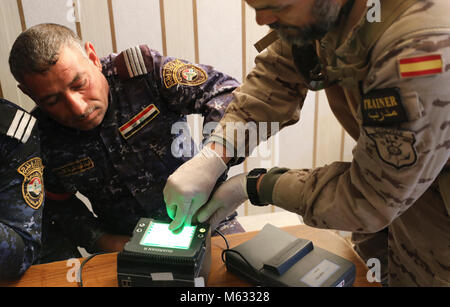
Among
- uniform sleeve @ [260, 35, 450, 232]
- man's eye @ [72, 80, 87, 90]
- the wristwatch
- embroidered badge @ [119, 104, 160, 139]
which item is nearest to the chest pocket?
embroidered badge @ [119, 104, 160, 139]

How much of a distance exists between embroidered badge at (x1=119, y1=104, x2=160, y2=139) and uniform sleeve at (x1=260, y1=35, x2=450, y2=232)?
73cm

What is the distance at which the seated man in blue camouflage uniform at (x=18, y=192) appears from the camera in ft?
3.42

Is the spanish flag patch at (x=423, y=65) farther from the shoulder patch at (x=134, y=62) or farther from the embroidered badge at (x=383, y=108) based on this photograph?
the shoulder patch at (x=134, y=62)

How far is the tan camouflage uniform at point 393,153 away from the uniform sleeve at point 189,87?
1.10 ft

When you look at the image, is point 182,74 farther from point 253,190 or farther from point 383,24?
point 383,24

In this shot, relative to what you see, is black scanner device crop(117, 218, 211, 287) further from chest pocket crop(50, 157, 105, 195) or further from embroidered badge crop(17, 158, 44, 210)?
chest pocket crop(50, 157, 105, 195)

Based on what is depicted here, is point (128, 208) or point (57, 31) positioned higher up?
point (57, 31)

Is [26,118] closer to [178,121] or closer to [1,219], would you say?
[1,219]

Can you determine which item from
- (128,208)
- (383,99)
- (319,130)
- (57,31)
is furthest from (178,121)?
(319,130)

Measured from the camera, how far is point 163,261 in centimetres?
86

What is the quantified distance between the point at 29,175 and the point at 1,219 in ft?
0.48

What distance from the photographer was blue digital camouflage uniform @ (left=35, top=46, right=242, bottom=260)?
1403 millimetres

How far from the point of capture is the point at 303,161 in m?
2.33

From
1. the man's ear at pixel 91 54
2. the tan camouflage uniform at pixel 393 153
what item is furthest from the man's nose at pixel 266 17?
the man's ear at pixel 91 54
